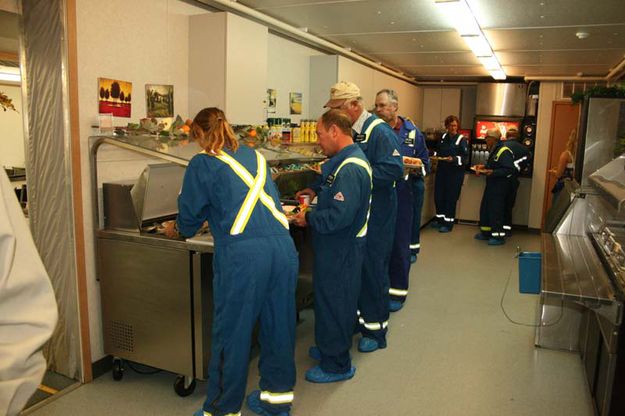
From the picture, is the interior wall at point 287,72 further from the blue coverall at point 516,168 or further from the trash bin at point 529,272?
the blue coverall at point 516,168

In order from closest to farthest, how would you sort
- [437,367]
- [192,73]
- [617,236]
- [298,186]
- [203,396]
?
[203,396] < [617,236] < [437,367] < [192,73] < [298,186]

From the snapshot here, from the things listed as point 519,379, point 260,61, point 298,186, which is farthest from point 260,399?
point 260,61

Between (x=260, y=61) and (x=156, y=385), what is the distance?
2485 mm

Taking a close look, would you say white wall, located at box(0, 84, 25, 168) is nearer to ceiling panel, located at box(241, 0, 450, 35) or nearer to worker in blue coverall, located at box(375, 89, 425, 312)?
ceiling panel, located at box(241, 0, 450, 35)

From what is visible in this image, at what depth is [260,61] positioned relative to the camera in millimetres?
4199

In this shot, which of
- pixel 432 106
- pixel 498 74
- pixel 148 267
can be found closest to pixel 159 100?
pixel 148 267

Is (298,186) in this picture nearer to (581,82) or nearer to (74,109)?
(74,109)

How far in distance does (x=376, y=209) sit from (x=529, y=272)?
4.10 feet

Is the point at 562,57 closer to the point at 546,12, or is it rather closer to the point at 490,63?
the point at 490,63

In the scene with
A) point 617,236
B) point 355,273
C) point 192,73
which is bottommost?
point 355,273

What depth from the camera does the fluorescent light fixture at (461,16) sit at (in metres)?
3.99

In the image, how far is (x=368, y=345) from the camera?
3.72 m

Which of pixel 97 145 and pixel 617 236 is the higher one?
pixel 97 145

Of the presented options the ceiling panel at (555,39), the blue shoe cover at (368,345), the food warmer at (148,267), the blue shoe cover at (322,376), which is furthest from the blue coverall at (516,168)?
the food warmer at (148,267)
